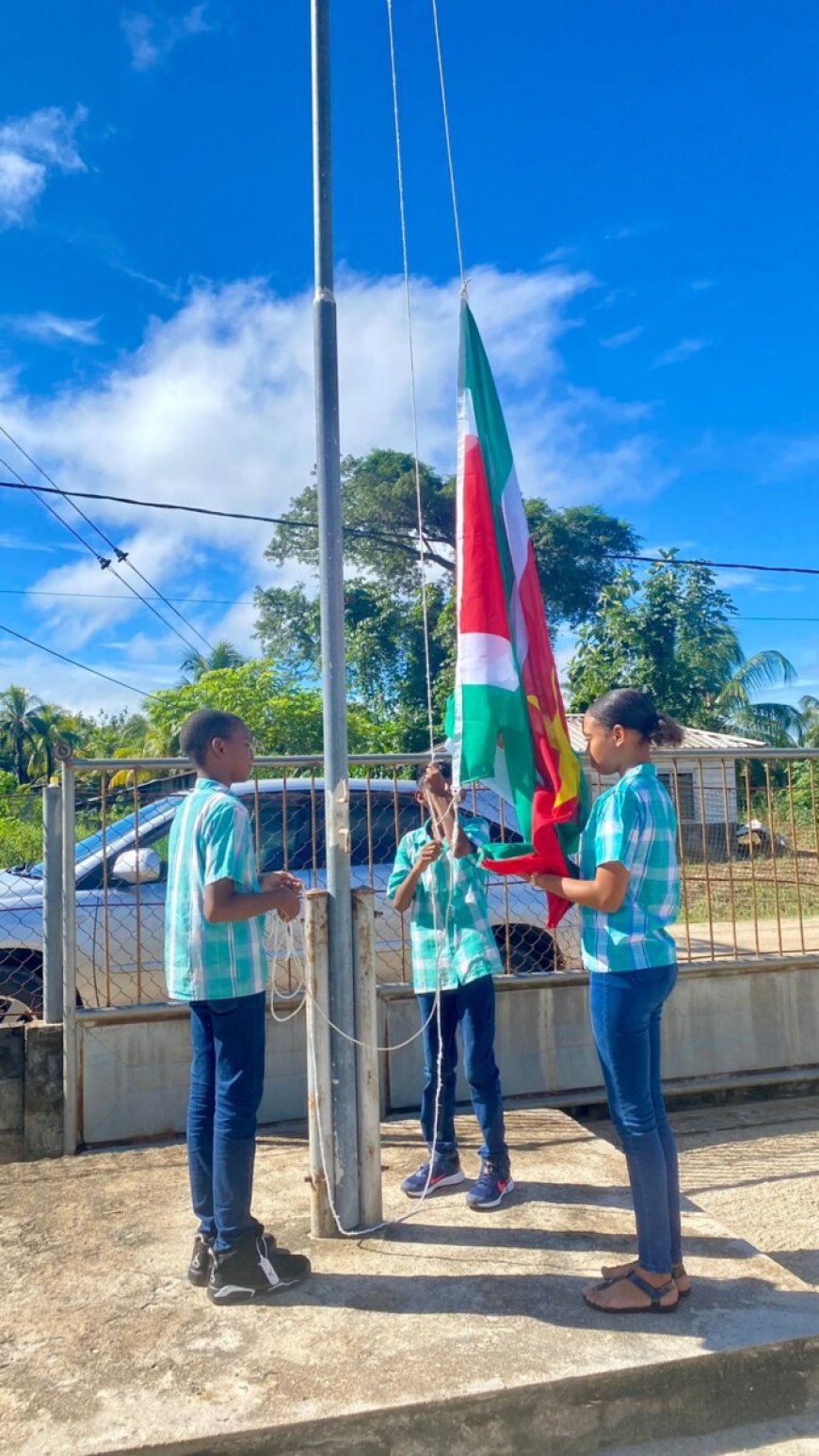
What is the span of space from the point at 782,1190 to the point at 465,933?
7.03 ft

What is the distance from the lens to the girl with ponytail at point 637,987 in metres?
3.14

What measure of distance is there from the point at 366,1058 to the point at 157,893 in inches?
77.0

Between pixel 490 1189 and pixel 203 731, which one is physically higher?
pixel 203 731

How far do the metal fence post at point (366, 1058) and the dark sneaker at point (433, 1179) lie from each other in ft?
1.20

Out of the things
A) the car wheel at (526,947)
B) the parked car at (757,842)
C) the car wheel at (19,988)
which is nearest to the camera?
the car wheel at (19,988)

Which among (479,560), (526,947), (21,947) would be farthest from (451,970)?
(21,947)

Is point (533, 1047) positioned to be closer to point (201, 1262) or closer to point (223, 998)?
point (201, 1262)

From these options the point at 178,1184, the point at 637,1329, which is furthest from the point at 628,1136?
the point at 178,1184

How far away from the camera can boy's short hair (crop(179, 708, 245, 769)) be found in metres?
3.46

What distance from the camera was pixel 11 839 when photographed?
14797mm

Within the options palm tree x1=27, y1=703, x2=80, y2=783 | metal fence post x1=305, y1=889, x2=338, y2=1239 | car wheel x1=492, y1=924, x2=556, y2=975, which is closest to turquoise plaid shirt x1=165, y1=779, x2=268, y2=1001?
metal fence post x1=305, y1=889, x2=338, y2=1239

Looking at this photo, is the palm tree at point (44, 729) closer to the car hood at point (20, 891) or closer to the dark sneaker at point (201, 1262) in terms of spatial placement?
the car hood at point (20, 891)

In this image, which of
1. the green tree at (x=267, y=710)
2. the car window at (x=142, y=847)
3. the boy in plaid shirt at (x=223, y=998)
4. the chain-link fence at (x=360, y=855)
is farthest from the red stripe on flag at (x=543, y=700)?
the green tree at (x=267, y=710)

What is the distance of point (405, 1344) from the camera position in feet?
9.90
